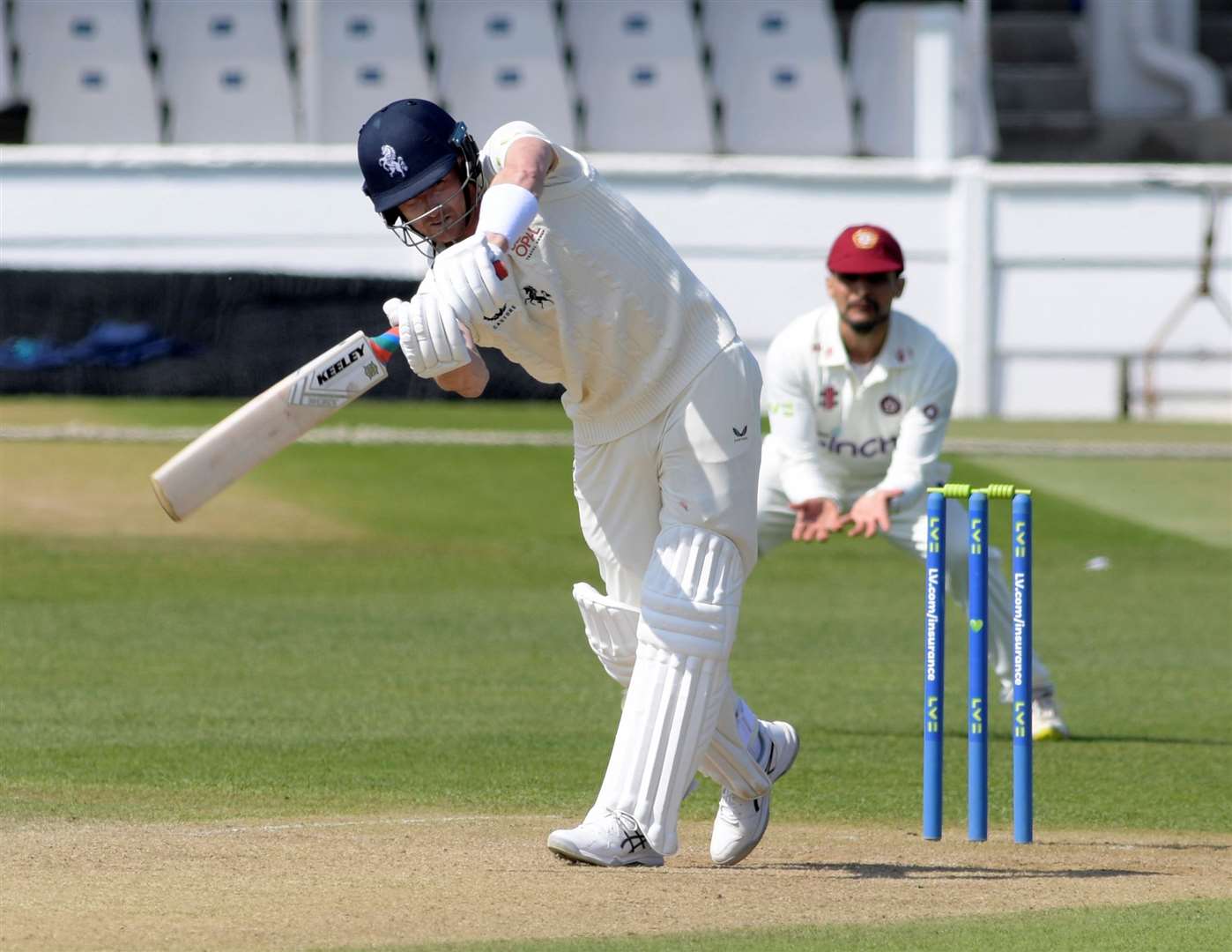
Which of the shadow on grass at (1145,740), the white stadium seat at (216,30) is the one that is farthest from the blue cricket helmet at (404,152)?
the white stadium seat at (216,30)

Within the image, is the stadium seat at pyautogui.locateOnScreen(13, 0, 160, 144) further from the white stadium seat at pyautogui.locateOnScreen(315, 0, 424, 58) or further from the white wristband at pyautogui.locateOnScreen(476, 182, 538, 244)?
the white wristband at pyautogui.locateOnScreen(476, 182, 538, 244)

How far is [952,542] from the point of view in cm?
681

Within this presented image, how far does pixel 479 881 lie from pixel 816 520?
2315 mm

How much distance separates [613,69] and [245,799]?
57.7ft

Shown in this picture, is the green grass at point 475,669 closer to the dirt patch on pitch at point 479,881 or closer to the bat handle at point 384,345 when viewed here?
the dirt patch on pitch at point 479,881

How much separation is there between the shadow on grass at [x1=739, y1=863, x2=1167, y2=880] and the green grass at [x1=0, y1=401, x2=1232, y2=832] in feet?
2.34

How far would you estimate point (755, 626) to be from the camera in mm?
9773

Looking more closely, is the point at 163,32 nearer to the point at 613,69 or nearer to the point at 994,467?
the point at 613,69

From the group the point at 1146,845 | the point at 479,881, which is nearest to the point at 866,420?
the point at 1146,845

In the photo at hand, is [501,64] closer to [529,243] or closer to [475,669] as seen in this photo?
[475,669]

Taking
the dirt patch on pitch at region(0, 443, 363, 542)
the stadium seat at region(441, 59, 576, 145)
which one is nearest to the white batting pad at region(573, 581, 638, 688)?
the dirt patch on pitch at region(0, 443, 363, 542)

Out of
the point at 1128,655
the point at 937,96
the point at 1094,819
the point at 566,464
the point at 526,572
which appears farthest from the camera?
the point at 937,96

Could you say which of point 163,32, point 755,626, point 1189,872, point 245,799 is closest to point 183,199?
point 163,32

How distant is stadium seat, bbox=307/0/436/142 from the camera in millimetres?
21516
